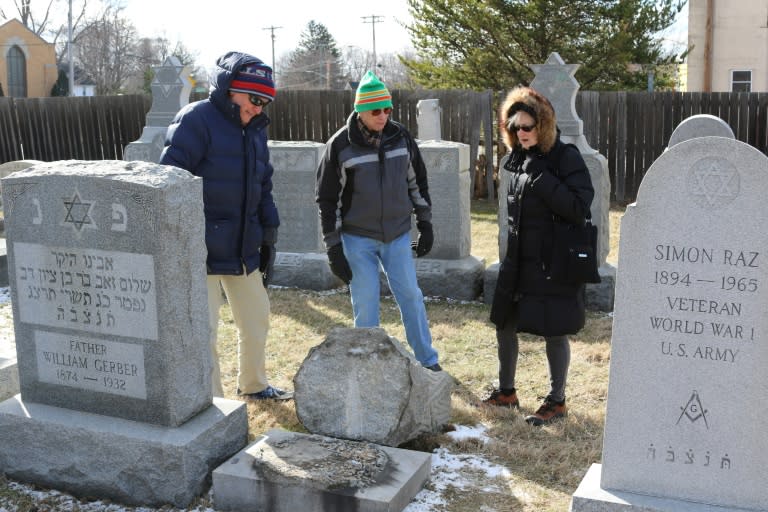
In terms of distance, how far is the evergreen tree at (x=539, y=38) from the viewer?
16.1m

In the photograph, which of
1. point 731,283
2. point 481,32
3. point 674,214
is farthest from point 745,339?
point 481,32

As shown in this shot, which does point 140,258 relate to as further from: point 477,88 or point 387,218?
point 477,88

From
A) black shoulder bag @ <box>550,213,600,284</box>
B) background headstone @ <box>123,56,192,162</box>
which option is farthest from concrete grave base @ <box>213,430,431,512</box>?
background headstone @ <box>123,56,192,162</box>

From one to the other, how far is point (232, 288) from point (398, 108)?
1067 cm

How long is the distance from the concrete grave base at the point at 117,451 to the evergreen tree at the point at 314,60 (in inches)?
2677

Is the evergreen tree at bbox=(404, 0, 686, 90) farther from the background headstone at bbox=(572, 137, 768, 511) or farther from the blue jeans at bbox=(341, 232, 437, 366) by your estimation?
the background headstone at bbox=(572, 137, 768, 511)

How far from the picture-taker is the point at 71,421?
3.82 meters

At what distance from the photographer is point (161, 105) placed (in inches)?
437

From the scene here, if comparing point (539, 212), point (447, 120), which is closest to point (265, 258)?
point (539, 212)

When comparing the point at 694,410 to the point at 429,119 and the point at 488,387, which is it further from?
the point at 429,119

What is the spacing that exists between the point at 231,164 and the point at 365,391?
4.51 feet

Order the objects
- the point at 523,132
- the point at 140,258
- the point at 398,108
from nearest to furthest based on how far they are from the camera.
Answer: the point at 140,258, the point at 523,132, the point at 398,108

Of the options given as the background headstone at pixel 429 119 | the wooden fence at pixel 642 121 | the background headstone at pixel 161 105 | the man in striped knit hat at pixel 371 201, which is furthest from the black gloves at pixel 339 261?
the wooden fence at pixel 642 121

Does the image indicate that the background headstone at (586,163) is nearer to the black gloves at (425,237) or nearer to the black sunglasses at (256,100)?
the black gloves at (425,237)
